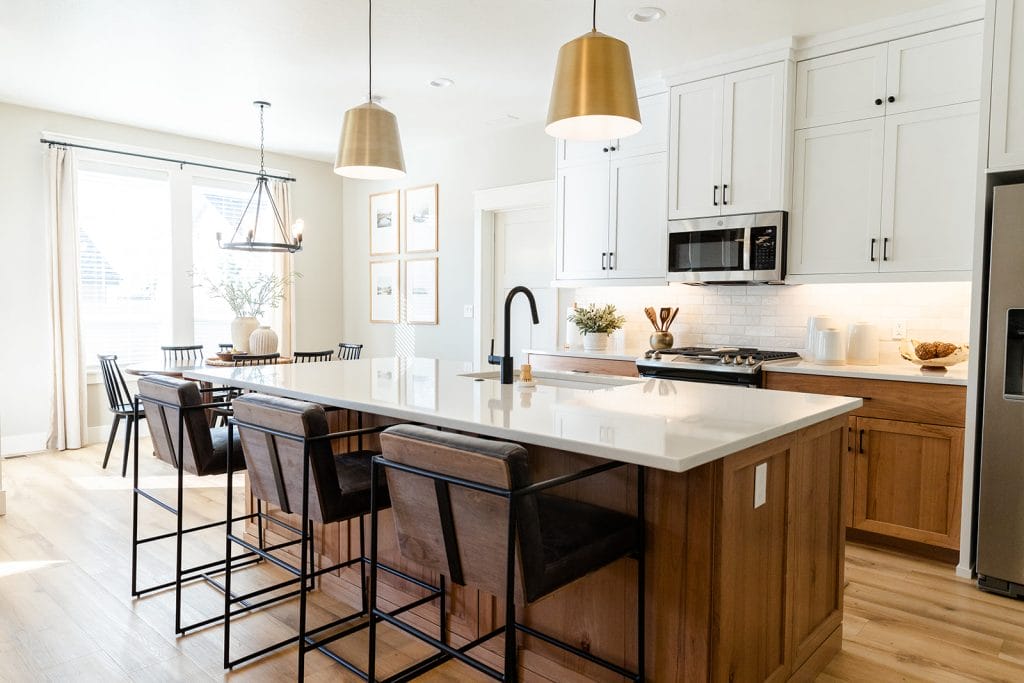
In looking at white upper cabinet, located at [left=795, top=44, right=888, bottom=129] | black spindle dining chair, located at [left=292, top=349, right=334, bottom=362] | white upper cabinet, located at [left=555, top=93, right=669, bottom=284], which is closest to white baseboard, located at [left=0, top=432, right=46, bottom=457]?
black spindle dining chair, located at [left=292, top=349, right=334, bottom=362]

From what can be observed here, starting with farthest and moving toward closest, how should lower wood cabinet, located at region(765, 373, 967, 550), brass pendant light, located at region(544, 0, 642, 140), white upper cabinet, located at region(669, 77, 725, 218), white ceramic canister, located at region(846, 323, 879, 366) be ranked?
1. white upper cabinet, located at region(669, 77, 725, 218)
2. white ceramic canister, located at region(846, 323, 879, 366)
3. lower wood cabinet, located at region(765, 373, 967, 550)
4. brass pendant light, located at region(544, 0, 642, 140)

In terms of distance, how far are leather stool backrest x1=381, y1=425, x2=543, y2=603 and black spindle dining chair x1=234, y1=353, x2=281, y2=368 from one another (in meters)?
3.40

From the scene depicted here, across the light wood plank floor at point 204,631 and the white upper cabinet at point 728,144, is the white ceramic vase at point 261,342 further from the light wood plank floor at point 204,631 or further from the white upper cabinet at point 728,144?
the white upper cabinet at point 728,144

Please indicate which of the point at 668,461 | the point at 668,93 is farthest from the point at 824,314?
the point at 668,461

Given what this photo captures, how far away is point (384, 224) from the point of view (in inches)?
271

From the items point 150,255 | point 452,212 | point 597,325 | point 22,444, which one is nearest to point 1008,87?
point 597,325

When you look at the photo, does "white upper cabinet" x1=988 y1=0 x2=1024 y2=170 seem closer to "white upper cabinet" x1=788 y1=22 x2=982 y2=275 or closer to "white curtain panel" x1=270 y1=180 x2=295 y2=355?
"white upper cabinet" x1=788 y1=22 x2=982 y2=275

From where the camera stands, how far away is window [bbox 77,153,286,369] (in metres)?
5.66

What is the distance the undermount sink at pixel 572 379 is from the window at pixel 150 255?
13.9 ft

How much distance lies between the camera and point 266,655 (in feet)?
7.74

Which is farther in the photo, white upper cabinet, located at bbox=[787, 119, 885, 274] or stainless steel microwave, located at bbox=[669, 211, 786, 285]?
stainless steel microwave, located at bbox=[669, 211, 786, 285]

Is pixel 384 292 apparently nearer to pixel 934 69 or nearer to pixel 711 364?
pixel 711 364

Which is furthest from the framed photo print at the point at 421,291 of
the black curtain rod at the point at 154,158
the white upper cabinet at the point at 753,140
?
the white upper cabinet at the point at 753,140

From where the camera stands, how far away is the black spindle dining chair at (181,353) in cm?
543
